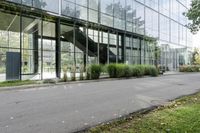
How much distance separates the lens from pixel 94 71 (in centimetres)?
2288

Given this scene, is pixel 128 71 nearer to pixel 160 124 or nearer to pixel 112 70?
pixel 112 70

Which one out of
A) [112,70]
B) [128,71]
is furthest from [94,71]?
[128,71]

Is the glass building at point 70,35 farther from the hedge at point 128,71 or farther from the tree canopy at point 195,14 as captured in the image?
the tree canopy at point 195,14

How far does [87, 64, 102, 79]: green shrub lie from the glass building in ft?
2.79

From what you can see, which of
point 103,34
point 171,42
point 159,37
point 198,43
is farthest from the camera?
point 198,43

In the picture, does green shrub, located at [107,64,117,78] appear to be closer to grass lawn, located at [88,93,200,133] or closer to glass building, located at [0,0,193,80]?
glass building, located at [0,0,193,80]

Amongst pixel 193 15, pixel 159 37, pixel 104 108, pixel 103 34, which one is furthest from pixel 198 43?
pixel 104 108

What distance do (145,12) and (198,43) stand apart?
30036mm

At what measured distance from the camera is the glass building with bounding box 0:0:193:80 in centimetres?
2073

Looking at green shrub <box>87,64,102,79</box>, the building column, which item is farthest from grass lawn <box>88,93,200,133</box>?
the building column


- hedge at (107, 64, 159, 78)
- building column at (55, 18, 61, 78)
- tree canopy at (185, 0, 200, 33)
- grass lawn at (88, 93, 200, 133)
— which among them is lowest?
grass lawn at (88, 93, 200, 133)

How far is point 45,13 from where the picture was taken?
72.7 ft

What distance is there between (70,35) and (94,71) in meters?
5.72

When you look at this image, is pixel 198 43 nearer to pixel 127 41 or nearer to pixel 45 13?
pixel 127 41
